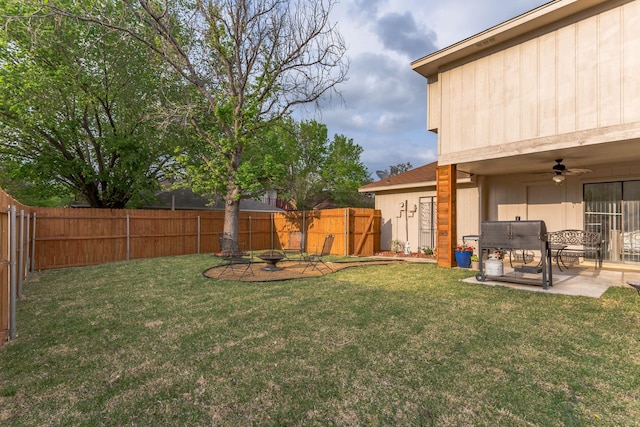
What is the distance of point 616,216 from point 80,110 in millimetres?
20346

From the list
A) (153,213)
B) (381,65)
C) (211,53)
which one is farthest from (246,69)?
(153,213)

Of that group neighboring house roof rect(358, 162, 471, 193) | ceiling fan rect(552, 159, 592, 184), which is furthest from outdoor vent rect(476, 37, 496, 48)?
neighboring house roof rect(358, 162, 471, 193)

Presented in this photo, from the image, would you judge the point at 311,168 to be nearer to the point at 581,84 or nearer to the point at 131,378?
the point at 581,84

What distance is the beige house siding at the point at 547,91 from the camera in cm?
559

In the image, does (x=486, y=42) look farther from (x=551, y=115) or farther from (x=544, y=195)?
(x=544, y=195)

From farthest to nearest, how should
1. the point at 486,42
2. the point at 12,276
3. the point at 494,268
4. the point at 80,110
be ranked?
1. the point at 80,110
2. the point at 486,42
3. the point at 494,268
4. the point at 12,276

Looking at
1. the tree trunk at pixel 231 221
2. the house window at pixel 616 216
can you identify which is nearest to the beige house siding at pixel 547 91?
the house window at pixel 616 216

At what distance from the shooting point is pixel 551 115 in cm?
642

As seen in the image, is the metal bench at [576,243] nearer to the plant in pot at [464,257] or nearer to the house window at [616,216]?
the house window at [616,216]

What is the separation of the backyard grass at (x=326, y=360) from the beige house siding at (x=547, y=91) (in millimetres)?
3295

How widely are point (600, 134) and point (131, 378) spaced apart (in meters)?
8.15

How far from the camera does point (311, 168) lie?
27812mm

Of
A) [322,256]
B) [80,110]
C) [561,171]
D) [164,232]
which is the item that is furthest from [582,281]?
[80,110]

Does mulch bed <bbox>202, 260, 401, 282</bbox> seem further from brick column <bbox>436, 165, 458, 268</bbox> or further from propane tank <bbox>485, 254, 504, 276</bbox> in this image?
propane tank <bbox>485, 254, 504, 276</bbox>
